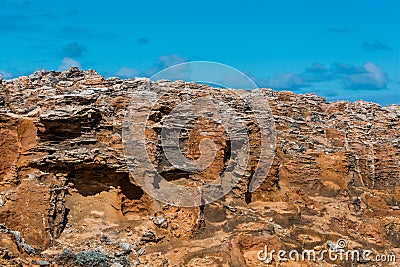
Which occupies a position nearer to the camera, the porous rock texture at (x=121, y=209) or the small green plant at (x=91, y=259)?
the small green plant at (x=91, y=259)

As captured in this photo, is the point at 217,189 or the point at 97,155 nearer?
the point at 97,155

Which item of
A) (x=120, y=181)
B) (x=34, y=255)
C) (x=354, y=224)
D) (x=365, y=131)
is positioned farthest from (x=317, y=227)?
(x=365, y=131)

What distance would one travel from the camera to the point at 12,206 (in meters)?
13.2

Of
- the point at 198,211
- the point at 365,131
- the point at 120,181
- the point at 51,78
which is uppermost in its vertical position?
the point at 51,78

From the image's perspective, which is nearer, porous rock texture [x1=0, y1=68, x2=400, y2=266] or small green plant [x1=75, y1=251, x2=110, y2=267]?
small green plant [x1=75, y1=251, x2=110, y2=267]

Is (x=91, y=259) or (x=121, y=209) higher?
(x=121, y=209)

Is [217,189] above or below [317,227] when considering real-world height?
above

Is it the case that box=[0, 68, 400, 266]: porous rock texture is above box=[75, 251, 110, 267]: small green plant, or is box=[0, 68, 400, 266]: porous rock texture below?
above

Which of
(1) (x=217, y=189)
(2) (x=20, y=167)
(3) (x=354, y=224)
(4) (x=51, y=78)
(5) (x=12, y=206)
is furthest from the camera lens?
(4) (x=51, y=78)

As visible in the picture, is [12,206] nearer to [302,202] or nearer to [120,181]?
[120,181]

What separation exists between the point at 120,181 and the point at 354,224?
10469mm

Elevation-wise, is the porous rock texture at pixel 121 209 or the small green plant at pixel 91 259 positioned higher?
the porous rock texture at pixel 121 209

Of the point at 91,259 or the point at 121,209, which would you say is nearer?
the point at 91,259

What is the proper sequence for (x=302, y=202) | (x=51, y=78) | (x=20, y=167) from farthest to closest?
(x=51, y=78) < (x=302, y=202) < (x=20, y=167)
